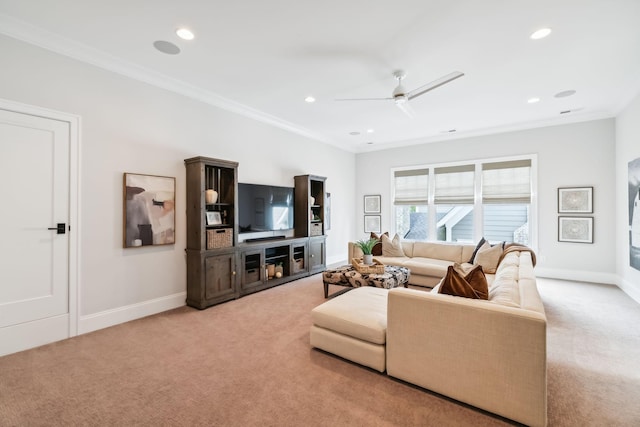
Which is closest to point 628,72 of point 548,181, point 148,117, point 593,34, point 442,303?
point 593,34

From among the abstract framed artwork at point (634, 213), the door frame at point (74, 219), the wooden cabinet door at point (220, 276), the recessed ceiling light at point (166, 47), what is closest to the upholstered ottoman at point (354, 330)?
the wooden cabinet door at point (220, 276)

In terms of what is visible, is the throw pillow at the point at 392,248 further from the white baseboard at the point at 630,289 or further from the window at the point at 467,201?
the white baseboard at the point at 630,289

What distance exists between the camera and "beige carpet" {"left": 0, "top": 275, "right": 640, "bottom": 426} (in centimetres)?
178

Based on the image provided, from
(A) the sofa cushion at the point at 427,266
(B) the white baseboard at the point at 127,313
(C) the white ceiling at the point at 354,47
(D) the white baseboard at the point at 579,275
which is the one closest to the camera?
(C) the white ceiling at the point at 354,47

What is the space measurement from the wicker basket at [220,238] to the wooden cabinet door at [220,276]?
146mm

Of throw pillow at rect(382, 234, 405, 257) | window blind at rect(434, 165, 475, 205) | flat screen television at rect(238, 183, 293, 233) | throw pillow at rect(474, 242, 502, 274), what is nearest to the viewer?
throw pillow at rect(474, 242, 502, 274)

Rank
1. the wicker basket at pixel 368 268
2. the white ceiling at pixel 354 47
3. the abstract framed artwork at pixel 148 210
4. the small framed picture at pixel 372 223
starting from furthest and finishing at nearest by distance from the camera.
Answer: the small framed picture at pixel 372 223 < the wicker basket at pixel 368 268 < the abstract framed artwork at pixel 148 210 < the white ceiling at pixel 354 47

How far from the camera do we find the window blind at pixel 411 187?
6.80 meters

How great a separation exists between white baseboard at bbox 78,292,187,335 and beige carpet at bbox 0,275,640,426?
12 cm

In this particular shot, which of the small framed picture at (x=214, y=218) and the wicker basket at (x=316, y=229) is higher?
the small framed picture at (x=214, y=218)

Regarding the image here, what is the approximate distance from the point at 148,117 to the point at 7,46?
4.08 feet

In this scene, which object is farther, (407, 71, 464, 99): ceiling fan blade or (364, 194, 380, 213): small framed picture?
(364, 194, 380, 213): small framed picture

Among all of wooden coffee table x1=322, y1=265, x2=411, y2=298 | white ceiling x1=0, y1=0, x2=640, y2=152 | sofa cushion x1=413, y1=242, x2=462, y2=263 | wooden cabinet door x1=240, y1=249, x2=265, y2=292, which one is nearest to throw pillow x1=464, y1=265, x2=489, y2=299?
wooden coffee table x1=322, y1=265, x2=411, y2=298

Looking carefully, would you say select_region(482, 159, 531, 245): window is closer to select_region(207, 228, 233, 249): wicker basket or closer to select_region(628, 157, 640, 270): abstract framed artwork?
select_region(628, 157, 640, 270): abstract framed artwork
